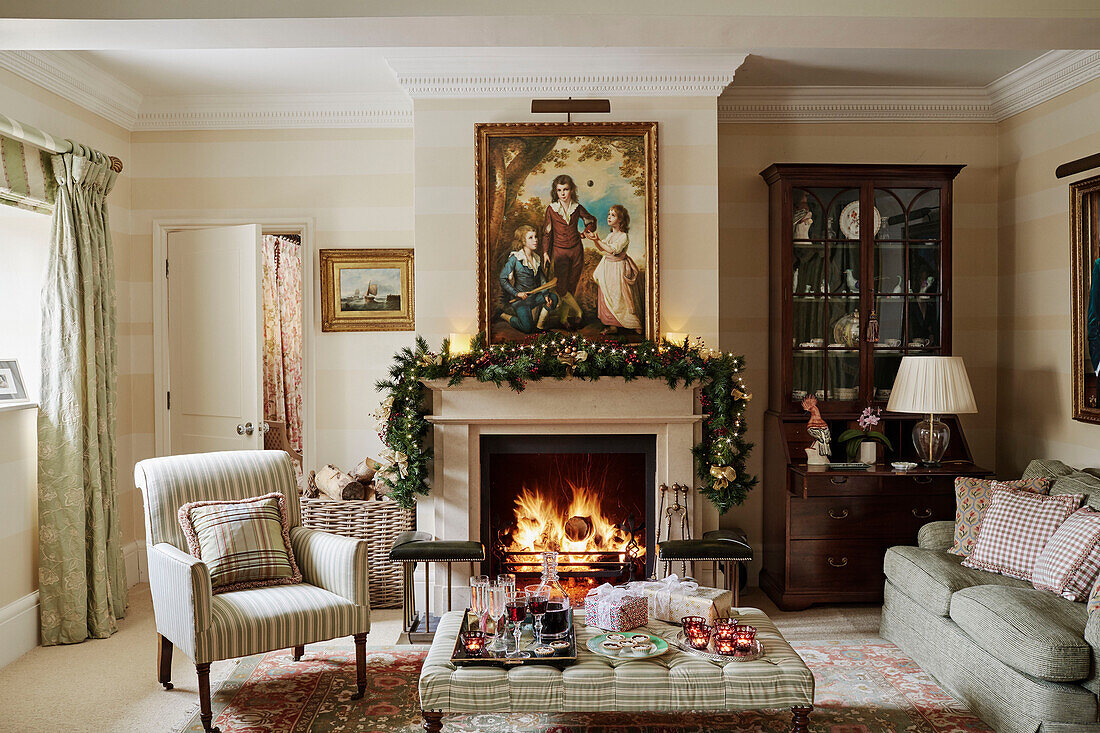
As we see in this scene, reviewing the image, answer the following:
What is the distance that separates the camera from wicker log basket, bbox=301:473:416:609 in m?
4.52

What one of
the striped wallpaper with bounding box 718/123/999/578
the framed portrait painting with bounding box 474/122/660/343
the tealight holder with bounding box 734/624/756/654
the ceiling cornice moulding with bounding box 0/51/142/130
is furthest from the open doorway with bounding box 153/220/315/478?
the tealight holder with bounding box 734/624/756/654

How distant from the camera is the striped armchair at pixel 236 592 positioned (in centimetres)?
305

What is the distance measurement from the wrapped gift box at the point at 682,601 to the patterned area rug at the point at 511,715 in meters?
0.40

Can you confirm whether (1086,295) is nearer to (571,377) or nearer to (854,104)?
(854,104)

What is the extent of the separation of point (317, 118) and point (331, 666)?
3.07 metres

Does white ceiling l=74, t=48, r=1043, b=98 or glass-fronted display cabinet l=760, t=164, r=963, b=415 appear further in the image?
glass-fronted display cabinet l=760, t=164, r=963, b=415

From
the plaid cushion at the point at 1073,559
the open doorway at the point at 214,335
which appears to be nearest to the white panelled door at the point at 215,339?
the open doorway at the point at 214,335

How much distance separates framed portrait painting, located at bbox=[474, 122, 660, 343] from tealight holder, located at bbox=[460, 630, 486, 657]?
1.80 metres

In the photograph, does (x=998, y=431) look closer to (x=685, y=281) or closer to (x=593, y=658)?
(x=685, y=281)

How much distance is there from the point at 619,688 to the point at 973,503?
2065mm

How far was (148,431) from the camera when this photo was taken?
502 cm

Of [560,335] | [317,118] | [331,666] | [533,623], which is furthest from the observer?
[317,118]

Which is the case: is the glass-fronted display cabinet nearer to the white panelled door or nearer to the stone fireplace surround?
the stone fireplace surround

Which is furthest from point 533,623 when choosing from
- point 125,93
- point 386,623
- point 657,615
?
point 125,93
